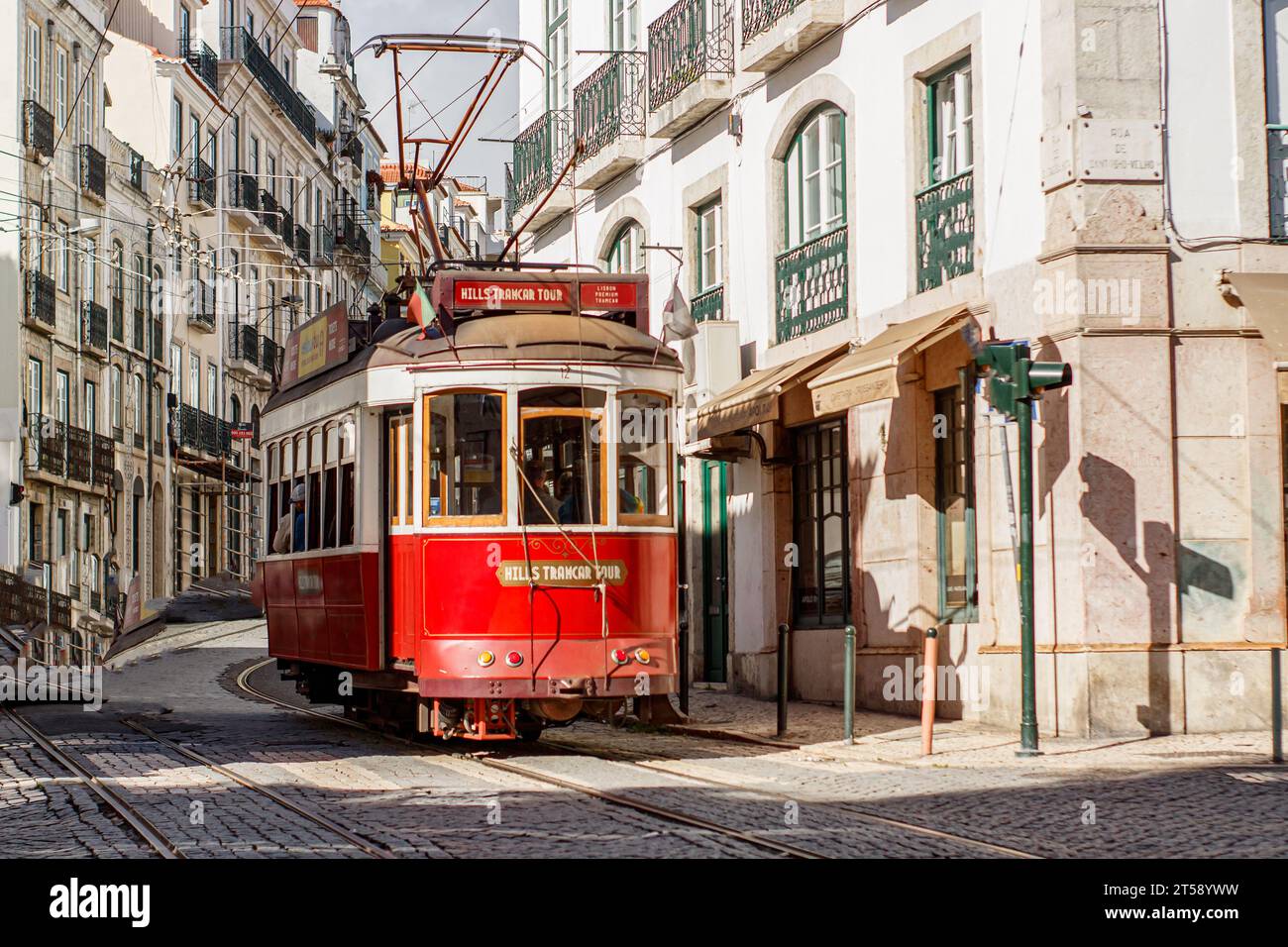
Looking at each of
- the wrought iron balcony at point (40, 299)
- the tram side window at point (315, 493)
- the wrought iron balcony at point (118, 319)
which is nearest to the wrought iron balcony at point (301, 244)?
the wrought iron balcony at point (118, 319)

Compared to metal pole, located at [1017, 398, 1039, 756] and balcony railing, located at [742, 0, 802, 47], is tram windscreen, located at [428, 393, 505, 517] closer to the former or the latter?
metal pole, located at [1017, 398, 1039, 756]

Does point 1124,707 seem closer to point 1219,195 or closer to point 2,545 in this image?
point 1219,195

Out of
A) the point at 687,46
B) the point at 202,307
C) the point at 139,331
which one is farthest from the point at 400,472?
the point at 202,307

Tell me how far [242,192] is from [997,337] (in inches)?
1489

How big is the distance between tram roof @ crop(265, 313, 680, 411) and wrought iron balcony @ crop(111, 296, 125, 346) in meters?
30.1

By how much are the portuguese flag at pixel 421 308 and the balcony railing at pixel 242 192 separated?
36.6 metres

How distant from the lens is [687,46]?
2480cm

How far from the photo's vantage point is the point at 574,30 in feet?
98.5

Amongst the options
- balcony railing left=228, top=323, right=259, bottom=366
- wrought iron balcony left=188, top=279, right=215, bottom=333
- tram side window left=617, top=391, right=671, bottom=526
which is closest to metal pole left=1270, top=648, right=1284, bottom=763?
tram side window left=617, top=391, right=671, bottom=526

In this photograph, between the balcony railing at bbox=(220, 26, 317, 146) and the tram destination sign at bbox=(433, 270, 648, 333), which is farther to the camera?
the balcony railing at bbox=(220, 26, 317, 146)

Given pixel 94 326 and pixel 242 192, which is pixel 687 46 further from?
pixel 242 192

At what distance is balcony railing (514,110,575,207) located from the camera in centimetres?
3009

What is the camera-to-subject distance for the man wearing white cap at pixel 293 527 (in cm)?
1762
